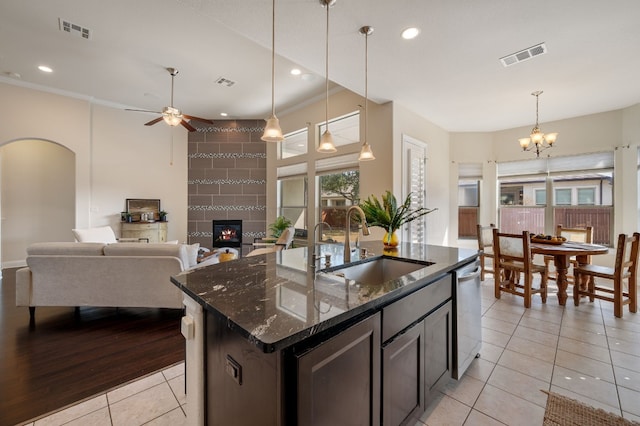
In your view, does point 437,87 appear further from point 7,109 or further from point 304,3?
point 7,109

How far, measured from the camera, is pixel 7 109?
456cm

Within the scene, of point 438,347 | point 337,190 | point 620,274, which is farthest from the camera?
point 337,190

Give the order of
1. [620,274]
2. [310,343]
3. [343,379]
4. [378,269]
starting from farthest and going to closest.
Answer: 1. [620,274]
2. [378,269]
3. [343,379]
4. [310,343]

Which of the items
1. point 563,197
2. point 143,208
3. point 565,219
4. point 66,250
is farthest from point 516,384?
point 143,208

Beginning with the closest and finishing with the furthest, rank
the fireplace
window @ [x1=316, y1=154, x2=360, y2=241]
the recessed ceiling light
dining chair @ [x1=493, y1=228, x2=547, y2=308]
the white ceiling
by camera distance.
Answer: the white ceiling < the recessed ceiling light < dining chair @ [x1=493, y1=228, x2=547, y2=308] < window @ [x1=316, y1=154, x2=360, y2=241] < the fireplace

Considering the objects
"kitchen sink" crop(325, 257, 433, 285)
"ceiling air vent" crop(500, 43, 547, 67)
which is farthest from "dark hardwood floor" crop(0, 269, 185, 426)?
"ceiling air vent" crop(500, 43, 547, 67)

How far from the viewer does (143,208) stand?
6141 mm

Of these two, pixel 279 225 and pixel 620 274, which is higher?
pixel 279 225

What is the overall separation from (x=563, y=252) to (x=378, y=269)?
2.73m

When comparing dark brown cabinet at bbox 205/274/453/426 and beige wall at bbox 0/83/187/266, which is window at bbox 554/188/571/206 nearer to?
dark brown cabinet at bbox 205/274/453/426

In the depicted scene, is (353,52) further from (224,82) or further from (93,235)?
(93,235)

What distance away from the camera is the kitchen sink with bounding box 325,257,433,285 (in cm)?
186

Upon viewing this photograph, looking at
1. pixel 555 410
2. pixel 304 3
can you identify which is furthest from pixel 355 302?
pixel 304 3

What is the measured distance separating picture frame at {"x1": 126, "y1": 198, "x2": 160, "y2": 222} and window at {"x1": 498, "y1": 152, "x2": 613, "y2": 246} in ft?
26.1
